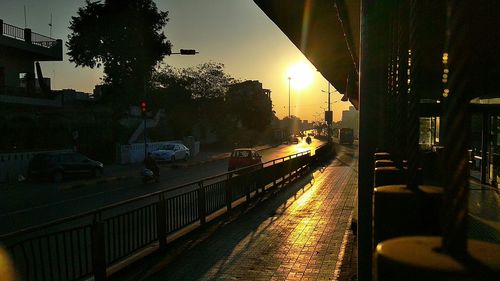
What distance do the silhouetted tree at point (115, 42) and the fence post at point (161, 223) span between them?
3606 cm

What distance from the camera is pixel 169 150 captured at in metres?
39.9

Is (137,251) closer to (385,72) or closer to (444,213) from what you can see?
(385,72)

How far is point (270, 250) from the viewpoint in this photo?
8406 millimetres

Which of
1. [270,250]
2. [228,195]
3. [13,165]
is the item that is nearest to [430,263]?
[270,250]

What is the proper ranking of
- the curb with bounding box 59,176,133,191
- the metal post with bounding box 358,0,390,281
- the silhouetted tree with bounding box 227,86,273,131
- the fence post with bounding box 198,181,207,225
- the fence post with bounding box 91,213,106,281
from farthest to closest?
the silhouetted tree with bounding box 227,86,273,131, the curb with bounding box 59,176,133,191, the fence post with bounding box 198,181,207,225, the fence post with bounding box 91,213,106,281, the metal post with bounding box 358,0,390,281

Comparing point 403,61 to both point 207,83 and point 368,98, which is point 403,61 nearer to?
point 368,98

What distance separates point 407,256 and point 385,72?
13.8 feet

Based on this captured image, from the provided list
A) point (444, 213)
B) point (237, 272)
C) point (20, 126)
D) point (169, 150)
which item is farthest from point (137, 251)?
point (169, 150)

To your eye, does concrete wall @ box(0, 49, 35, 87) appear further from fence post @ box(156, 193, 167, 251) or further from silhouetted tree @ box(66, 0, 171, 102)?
fence post @ box(156, 193, 167, 251)

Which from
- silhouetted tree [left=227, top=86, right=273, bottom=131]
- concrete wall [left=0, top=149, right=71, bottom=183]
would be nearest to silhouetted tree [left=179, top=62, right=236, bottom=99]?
silhouetted tree [left=227, top=86, right=273, bottom=131]

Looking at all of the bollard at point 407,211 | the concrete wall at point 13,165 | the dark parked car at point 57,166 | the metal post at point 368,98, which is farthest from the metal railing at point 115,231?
the concrete wall at point 13,165

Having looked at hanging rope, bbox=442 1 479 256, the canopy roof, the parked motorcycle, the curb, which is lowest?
the curb

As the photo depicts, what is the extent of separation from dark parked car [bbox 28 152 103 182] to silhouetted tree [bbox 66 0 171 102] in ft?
60.1

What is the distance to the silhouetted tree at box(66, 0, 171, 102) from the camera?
4247 centimetres
